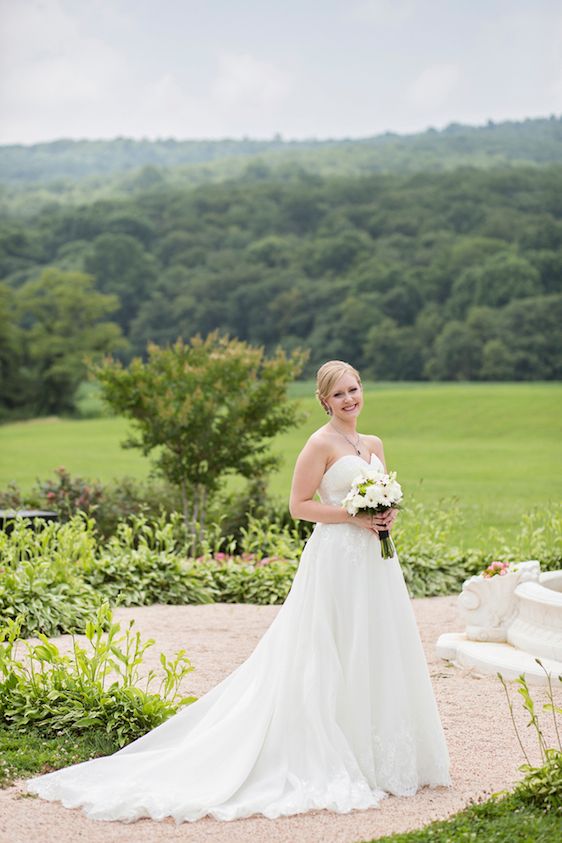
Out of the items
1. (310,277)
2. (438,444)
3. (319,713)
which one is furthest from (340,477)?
(310,277)

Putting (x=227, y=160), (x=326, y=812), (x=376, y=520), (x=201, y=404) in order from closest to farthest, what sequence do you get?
(x=326, y=812), (x=376, y=520), (x=201, y=404), (x=227, y=160)

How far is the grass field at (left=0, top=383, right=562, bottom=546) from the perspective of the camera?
21688 mm

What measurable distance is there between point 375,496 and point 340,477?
26cm

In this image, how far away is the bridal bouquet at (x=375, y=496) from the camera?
176 inches

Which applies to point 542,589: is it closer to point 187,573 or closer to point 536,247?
point 187,573

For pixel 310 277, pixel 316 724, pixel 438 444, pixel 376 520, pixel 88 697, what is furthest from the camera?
pixel 310 277

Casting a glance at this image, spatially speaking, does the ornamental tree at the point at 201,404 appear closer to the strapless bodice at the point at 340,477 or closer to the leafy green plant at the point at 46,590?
the leafy green plant at the point at 46,590

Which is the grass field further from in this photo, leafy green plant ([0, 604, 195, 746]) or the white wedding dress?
the white wedding dress

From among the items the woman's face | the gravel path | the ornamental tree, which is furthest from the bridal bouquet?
the ornamental tree

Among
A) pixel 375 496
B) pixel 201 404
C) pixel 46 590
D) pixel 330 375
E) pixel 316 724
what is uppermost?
pixel 330 375

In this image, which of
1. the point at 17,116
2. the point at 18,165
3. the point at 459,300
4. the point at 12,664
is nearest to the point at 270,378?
the point at 12,664

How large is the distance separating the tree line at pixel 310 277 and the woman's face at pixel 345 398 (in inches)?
1226

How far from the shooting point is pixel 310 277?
4250 cm

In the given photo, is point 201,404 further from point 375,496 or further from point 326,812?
point 326,812
